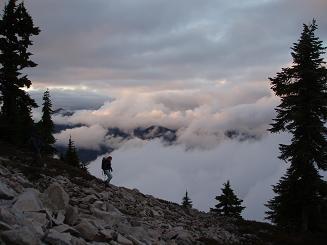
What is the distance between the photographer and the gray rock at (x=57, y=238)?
38.2ft

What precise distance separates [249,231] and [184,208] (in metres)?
5.13

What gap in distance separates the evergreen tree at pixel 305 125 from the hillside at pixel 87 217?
2944mm

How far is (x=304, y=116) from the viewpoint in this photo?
99.5 ft

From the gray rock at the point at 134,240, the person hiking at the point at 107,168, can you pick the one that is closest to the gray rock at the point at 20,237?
the gray rock at the point at 134,240

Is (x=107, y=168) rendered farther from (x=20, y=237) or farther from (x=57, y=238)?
(x=20, y=237)

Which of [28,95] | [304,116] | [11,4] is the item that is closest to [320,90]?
[304,116]

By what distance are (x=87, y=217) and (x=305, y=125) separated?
1839cm

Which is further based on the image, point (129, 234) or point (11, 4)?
point (11, 4)

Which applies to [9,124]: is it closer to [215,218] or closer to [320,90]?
[215,218]

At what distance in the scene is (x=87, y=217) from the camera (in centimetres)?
1708

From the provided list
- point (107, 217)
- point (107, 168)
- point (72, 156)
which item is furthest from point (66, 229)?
point (72, 156)

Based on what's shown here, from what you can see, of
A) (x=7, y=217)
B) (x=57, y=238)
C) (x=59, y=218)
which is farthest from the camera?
(x=59, y=218)

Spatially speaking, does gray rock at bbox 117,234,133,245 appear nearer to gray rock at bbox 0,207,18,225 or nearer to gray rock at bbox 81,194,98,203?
gray rock at bbox 0,207,18,225

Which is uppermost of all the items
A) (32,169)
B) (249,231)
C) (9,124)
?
(9,124)
